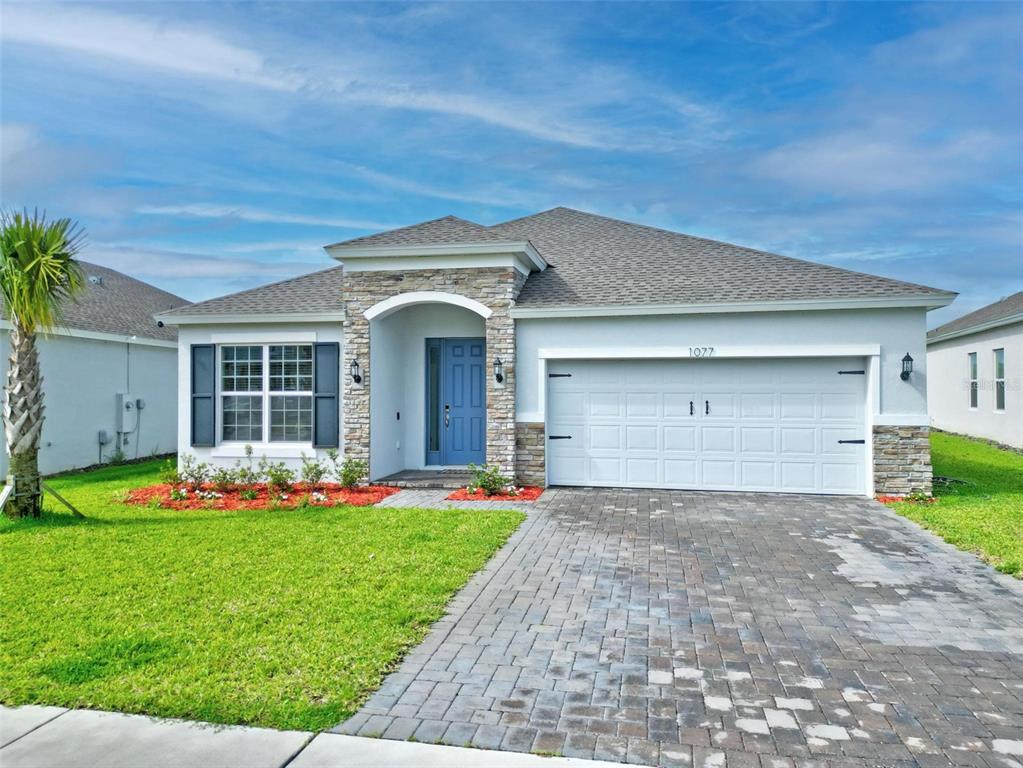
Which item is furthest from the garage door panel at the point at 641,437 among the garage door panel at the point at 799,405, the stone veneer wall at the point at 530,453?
the garage door panel at the point at 799,405

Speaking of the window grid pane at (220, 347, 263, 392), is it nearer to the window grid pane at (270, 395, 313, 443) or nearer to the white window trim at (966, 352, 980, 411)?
the window grid pane at (270, 395, 313, 443)

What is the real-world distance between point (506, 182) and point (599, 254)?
6.55 meters

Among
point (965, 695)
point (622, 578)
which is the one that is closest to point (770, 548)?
point (622, 578)

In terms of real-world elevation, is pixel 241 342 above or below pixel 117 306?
below

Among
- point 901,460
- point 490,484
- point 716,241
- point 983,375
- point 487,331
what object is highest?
point 716,241

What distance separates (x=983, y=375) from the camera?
2058 cm

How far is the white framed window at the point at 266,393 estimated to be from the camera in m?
12.9

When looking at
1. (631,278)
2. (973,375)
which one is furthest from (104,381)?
(973,375)

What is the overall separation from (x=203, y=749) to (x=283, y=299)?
1064 cm

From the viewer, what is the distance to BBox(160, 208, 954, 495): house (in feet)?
36.2

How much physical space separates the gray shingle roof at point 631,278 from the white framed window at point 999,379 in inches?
423

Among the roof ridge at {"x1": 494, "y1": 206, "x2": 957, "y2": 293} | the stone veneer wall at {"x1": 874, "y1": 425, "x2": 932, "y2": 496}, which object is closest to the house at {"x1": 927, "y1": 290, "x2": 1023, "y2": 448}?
the roof ridge at {"x1": 494, "y1": 206, "x2": 957, "y2": 293}

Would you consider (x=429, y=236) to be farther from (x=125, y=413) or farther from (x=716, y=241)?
(x=125, y=413)

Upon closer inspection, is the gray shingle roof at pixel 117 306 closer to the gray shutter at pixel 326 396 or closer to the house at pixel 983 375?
the gray shutter at pixel 326 396
